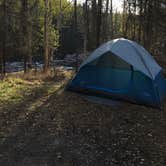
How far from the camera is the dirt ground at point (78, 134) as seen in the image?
184 inches

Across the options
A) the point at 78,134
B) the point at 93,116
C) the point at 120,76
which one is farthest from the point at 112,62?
the point at 78,134

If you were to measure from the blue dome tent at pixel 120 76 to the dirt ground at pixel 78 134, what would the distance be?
0.38 metres

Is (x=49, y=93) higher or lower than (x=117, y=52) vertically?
lower

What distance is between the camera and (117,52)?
26.2ft

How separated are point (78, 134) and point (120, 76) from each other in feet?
9.94

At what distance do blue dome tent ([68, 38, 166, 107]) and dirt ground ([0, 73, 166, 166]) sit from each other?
0.38 meters

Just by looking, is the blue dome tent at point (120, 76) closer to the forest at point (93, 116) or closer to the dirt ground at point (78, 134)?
the forest at point (93, 116)

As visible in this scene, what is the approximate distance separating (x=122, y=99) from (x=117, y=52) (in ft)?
4.12

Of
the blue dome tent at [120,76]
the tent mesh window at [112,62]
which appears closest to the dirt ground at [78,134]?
the blue dome tent at [120,76]

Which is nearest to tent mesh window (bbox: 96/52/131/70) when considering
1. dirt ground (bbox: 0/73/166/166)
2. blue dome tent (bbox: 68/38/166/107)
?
blue dome tent (bbox: 68/38/166/107)

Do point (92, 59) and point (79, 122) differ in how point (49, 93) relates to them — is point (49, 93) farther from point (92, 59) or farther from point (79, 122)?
point (79, 122)

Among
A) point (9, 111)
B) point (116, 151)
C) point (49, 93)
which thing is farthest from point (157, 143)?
point (49, 93)

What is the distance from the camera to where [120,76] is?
8164mm

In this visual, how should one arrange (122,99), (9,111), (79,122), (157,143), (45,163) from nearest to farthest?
1. (45,163)
2. (157,143)
3. (79,122)
4. (9,111)
5. (122,99)
